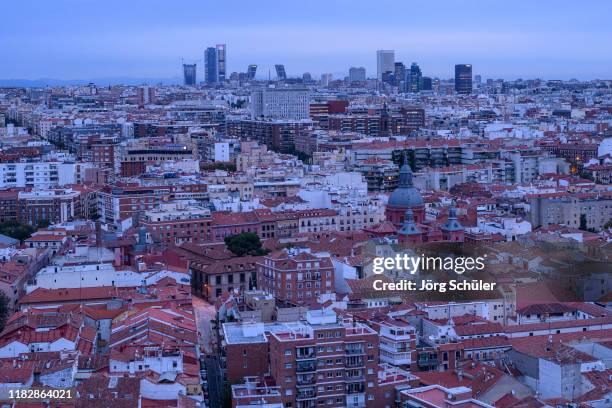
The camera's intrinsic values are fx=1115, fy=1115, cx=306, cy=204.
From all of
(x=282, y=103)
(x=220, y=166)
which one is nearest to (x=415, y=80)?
(x=282, y=103)

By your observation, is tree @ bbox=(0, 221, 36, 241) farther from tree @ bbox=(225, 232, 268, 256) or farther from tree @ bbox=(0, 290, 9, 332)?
tree @ bbox=(0, 290, 9, 332)

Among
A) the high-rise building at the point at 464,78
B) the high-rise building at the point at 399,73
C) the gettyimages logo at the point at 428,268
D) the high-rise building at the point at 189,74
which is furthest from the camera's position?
the high-rise building at the point at 189,74

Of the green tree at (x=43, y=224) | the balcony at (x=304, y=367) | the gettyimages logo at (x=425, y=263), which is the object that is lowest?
the balcony at (x=304, y=367)

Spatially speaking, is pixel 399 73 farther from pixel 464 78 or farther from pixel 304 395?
pixel 304 395

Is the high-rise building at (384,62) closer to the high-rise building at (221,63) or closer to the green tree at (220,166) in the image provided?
the high-rise building at (221,63)

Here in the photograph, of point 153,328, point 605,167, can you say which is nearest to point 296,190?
point 605,167

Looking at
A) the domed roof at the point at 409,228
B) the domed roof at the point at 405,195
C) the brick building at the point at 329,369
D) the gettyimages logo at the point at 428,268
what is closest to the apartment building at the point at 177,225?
the domed roof at the point at 405,195

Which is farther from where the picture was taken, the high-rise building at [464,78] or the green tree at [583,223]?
the high-rise building at [464,78]
